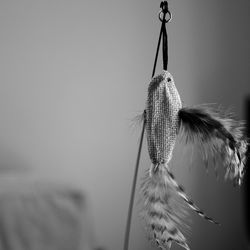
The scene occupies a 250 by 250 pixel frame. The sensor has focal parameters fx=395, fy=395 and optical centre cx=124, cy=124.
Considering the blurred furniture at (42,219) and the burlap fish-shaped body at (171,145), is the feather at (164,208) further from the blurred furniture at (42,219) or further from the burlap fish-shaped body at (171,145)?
the blurred furniture at (42,219)

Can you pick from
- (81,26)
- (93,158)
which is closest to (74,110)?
(93,158)

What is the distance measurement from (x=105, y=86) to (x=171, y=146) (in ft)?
3.03

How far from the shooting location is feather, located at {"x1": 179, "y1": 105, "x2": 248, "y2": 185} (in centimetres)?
73

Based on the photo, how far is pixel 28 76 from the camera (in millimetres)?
1481

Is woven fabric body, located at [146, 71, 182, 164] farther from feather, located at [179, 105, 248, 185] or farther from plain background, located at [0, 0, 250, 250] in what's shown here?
plain background, located at [0, 0, 250, 250]

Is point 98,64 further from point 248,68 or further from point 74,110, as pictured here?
point 248,68

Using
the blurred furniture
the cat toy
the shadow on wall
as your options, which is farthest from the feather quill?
the shadow on wall

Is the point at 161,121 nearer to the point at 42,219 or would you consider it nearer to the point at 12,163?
the point at 42,219

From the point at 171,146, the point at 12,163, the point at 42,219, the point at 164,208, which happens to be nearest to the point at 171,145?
the point at 171,146

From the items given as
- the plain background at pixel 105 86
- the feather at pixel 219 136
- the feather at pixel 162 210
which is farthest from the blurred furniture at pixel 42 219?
the feather at pixel 219 136

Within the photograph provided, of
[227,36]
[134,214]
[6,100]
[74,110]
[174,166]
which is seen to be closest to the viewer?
[6,100]

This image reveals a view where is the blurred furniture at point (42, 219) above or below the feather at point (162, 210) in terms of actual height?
below

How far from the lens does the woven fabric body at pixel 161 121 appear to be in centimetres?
75

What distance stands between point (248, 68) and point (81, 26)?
0.94 m
